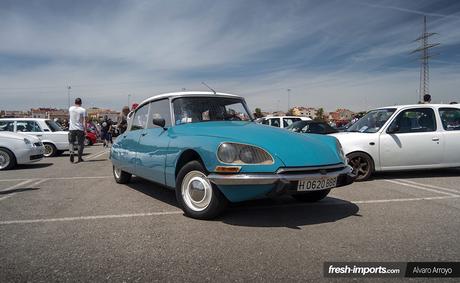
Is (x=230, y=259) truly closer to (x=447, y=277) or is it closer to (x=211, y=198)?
(x=211, y=198)

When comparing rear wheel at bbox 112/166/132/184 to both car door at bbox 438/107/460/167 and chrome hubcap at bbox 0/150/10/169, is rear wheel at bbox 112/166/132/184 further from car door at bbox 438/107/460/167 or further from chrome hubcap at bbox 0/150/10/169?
car door at bbox 438/107/460/167

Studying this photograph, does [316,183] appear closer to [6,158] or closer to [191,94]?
[191,94]

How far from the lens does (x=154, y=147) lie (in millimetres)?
4816

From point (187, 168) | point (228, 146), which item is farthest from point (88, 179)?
point (228, 146)

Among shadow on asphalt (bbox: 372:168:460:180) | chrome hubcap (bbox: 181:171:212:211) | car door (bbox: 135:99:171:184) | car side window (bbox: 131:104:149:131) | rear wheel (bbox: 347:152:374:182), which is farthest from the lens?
shadow on asphalt (bbox: 372:168:460:180)

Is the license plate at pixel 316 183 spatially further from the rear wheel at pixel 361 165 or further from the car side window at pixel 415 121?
the car side window at pixel 415 121

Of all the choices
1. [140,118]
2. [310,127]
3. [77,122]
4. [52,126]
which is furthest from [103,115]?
[140,118]

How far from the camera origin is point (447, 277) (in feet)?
8.22

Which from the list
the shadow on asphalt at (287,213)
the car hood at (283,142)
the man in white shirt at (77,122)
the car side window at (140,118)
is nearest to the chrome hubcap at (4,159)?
the man in white shirt at (77,122)

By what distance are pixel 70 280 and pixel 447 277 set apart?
2754 mm

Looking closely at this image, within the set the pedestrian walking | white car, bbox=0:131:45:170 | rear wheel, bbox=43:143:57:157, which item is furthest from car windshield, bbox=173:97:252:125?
the pedestrian walking

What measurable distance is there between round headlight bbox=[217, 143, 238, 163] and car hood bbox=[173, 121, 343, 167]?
0.09 meters

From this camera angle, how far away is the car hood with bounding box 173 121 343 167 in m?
3.67

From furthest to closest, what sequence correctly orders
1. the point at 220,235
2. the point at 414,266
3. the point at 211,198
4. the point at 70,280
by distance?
1. the point at 211,198
2. the point at 220,235
3. the point at 414,266
4. the point at 70,280
